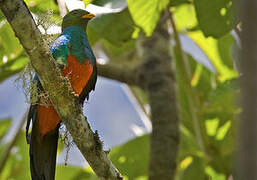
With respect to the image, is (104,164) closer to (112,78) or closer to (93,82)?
(93,82)

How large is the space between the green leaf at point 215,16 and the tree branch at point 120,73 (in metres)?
1.05

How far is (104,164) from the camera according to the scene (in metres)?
1.80

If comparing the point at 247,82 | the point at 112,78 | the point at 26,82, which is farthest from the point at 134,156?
the point at 247,82

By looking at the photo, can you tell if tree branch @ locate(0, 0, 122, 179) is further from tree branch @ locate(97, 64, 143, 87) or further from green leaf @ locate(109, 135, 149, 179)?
tree branch @ locate(97, 64, 143, 87)

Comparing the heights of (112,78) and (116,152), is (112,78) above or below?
above

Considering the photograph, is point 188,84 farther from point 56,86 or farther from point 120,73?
point 56,86

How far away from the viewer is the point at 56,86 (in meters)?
1.67

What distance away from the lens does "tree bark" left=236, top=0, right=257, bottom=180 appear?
39 cm

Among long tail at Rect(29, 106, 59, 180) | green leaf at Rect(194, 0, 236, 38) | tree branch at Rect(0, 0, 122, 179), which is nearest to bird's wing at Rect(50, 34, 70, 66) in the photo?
long tail at Rect(29, 106, 59, 180)

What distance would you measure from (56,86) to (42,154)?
77cm

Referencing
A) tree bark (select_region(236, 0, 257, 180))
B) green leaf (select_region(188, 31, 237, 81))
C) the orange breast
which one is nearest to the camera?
tree bark (select_region(236, 0, 257, 180))

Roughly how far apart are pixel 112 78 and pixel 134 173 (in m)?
0.83

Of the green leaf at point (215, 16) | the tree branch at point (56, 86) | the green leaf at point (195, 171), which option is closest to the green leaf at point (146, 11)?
the green leaf at point (215, 16)

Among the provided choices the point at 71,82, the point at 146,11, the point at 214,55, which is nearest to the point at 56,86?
the point at 71,82
